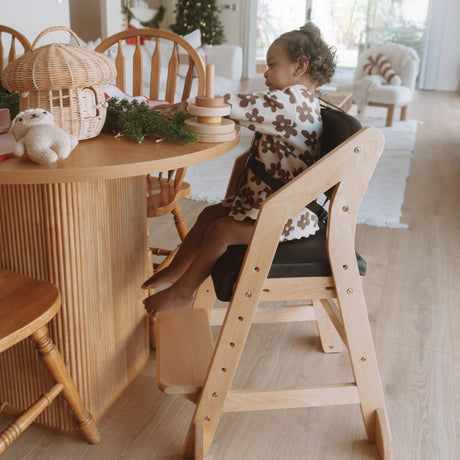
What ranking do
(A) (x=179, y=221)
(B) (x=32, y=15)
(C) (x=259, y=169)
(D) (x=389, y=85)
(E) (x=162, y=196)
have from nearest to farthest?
(C) (x=259, y=169) < (E) (x=162, y=196) < (A) (x=179, y=221) < (B) (x=32, y=15) < (D) (x=389, y=85)

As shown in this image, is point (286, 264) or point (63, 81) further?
point (286, 264)

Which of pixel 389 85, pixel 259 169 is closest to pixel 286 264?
pixel 259 169

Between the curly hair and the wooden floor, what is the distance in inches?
37.4

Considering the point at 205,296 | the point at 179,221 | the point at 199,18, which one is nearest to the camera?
the point at 205,296

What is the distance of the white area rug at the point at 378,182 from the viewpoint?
320 centimetres

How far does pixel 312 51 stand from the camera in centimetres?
152

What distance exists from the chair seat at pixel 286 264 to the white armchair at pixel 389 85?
473 centimetres

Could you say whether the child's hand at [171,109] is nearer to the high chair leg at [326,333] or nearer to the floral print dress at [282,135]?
the floral print dress at [282,135]

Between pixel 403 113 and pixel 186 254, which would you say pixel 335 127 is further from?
pixel 403 113

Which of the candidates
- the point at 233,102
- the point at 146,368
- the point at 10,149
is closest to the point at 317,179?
the point at 233,102

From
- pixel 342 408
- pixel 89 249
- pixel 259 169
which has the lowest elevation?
pixel 342 408

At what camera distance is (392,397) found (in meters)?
1.63

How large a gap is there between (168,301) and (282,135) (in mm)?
551

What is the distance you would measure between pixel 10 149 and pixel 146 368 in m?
0.88
